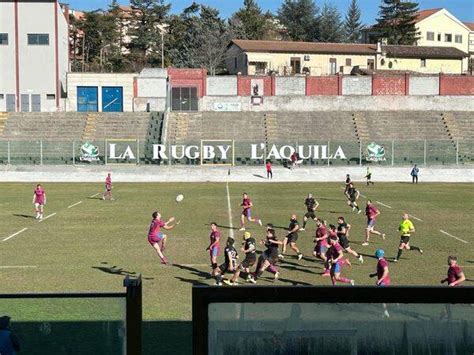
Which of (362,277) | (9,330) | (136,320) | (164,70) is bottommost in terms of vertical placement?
(362,277)

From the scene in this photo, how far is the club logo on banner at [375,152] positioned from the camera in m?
60.5

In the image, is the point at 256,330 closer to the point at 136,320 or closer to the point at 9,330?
the point at 136,320

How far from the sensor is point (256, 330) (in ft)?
13.6

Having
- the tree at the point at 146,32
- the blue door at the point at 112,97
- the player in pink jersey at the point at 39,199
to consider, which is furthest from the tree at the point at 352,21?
the player in pink jersey at the point at 39,199

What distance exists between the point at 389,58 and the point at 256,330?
93755 mm

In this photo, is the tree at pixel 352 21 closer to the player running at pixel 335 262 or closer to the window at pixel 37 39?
the window at pixel 37 39

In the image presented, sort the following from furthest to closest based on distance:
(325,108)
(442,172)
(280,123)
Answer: (325,108)
(280,123)
(442,172)

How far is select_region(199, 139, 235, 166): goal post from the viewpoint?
59812mm

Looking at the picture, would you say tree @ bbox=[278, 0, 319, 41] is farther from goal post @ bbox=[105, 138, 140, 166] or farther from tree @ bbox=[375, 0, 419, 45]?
goal post @ bbox=[105, 138, 140, 166]

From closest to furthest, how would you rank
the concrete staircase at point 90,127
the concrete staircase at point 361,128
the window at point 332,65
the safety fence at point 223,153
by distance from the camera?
1. the safety fence at point 223,153
2. the concrete staircase at point 90,127
3. the concrete staircase at point 361,128
4. the window at point 332,65

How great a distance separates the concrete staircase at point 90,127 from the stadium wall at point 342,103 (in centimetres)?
1190

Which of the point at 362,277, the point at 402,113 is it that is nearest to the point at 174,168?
the point at 402,113

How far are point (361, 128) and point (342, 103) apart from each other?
23.9ft

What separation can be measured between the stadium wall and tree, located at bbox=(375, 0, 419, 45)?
43.2 meters
